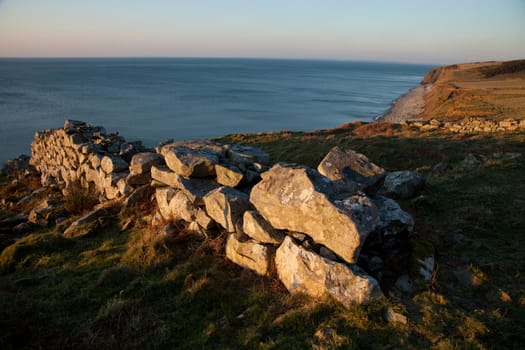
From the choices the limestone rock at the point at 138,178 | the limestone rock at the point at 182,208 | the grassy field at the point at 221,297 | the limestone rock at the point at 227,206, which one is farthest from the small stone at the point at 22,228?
the limestone rock at the point at 227,206

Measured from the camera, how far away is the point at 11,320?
5078 mm

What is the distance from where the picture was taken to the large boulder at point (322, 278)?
5.33 meters

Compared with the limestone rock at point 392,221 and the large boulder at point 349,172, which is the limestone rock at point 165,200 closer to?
the large boulder at point 349,172

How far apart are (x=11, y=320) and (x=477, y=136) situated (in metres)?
25.8

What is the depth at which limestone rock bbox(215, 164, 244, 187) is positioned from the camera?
27.3 ft

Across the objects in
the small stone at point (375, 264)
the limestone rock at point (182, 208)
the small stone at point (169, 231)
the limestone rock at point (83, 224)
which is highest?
the limestone rock at point (182, 208)

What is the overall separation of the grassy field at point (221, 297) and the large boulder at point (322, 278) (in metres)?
0.17

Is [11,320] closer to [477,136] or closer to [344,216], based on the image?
[344,216]

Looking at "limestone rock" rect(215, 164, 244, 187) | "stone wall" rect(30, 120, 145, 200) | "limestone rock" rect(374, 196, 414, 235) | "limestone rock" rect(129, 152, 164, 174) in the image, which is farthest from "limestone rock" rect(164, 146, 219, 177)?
"limestone rock" rect(374, 196, 414, 235)

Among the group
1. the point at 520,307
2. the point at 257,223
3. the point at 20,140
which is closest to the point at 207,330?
the point at 257,223

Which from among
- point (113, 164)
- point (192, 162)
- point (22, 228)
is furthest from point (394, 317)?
point (22, 228)

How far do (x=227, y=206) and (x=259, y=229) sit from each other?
108 centimetres

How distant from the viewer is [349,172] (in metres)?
7.35

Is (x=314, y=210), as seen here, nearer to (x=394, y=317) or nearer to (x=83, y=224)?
(x=394, y=317)
